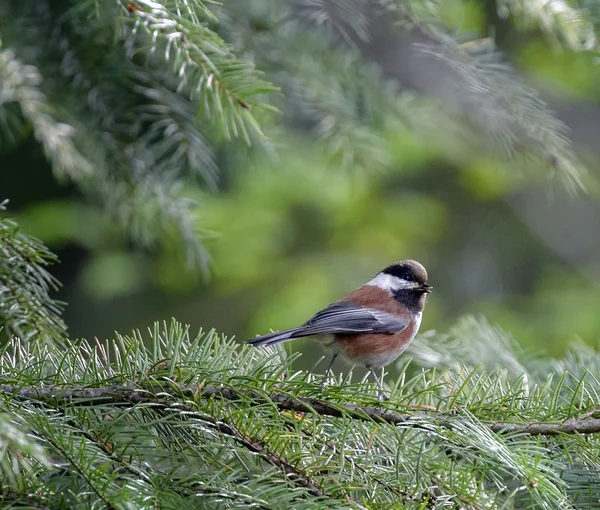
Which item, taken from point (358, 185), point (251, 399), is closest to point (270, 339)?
point (251, 399)

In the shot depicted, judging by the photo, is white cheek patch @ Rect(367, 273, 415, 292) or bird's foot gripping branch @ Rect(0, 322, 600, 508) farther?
white cheek patch @ Rect(367, 273, 415, 292)

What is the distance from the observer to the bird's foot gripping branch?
1.06m

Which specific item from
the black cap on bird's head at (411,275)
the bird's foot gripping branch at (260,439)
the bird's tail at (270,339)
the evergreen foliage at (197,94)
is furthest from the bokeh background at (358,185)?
the bird's foot gripping branch at (260,439)

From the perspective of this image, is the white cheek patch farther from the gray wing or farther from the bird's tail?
the bird's tail

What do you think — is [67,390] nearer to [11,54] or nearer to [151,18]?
[151,18]

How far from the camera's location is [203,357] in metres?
1.38

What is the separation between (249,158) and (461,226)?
2.50 meters

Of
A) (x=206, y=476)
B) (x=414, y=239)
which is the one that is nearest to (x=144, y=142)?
(x=206, y=476)

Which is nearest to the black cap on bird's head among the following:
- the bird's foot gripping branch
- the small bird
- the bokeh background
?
the small bird

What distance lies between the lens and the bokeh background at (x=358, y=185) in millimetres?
2285

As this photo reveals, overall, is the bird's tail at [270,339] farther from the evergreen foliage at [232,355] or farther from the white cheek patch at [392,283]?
the white cheek patch at [392,283]

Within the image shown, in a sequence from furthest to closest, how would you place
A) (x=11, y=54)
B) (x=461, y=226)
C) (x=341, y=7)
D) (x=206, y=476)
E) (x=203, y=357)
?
(x=461, y=226), (x=341, y=7), (x=11, y=54), (x=203, y=357), (x=206, y=476)

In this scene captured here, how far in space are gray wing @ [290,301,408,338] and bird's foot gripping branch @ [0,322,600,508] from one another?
1.03 m

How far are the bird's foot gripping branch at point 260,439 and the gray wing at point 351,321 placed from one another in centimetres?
103
